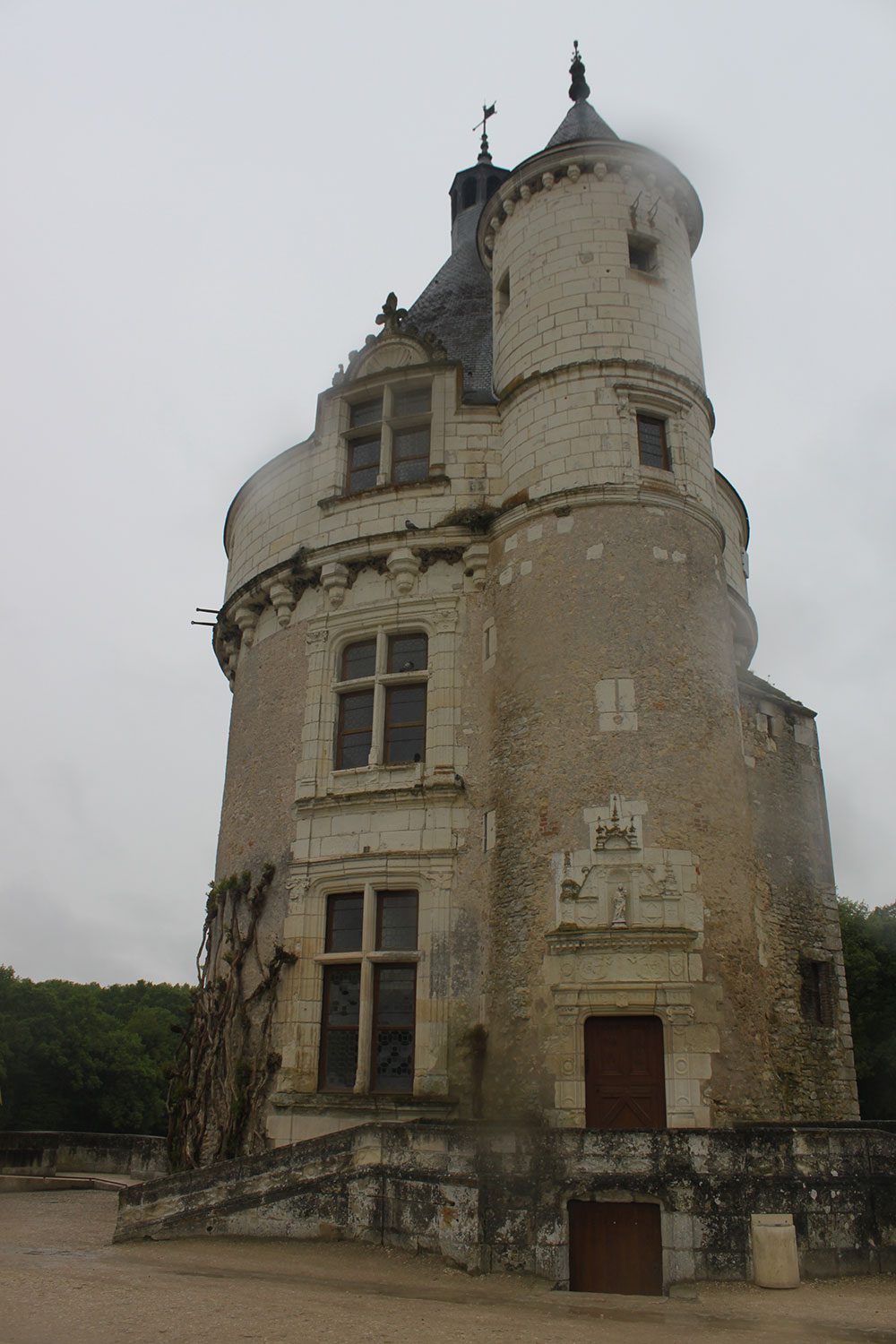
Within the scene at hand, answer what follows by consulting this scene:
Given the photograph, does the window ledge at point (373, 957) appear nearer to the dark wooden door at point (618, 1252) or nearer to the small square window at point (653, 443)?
the dark wooden door at point (618, 1252)

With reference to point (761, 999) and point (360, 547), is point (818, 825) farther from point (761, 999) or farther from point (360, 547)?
point (360, 547)

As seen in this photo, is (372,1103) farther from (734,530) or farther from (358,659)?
(734,530)

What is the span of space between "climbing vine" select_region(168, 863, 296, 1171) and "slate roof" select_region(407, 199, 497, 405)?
28.4 feet

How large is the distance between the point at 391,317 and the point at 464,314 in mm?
3252

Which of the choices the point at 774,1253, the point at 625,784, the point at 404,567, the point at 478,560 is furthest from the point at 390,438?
the point at 774,1253

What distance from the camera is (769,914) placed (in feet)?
48.7

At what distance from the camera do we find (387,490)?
16188 millimetres

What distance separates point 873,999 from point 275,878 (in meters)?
17.7

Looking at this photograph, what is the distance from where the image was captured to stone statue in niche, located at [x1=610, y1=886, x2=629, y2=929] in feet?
38.8

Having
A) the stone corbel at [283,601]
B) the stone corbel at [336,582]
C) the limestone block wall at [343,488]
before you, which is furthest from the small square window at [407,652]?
the stone corbel at [283,601]

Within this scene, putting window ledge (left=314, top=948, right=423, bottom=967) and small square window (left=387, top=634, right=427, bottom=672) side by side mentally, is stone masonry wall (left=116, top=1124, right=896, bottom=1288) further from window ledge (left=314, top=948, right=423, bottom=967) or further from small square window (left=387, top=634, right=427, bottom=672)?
small square window (left=387, top=634, right=427, bottom=672)

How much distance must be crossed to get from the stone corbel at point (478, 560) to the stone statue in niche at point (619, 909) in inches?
197

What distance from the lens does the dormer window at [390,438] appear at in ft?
54.6

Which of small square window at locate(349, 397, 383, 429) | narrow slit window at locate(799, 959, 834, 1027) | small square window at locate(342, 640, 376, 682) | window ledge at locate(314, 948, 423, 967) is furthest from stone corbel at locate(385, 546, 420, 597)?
narrow slit window at locate(799, 959, 834, 1027)
